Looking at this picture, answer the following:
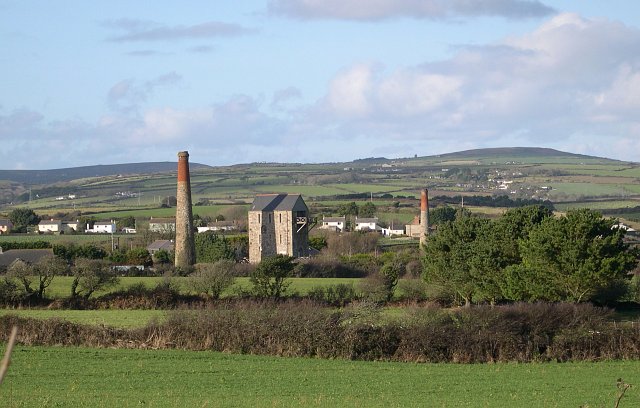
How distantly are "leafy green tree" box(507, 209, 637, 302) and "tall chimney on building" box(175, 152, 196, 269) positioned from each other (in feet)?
71.7

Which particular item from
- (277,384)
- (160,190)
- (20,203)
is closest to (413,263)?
(277,384)

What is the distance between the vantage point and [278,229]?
6334 cm

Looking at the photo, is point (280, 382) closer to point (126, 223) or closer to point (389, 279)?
point (389, 279)

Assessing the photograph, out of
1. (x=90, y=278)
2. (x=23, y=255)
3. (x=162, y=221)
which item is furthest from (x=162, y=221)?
(x=90, y=278)

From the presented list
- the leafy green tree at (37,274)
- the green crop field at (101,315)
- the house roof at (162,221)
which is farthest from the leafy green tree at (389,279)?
the house roof at (162,221)

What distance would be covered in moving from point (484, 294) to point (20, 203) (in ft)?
406

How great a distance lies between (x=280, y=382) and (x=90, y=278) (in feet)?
74.9

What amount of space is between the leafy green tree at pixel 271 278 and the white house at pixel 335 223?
4462cm

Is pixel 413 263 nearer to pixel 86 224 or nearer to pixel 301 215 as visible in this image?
Answer: pixel 301 215

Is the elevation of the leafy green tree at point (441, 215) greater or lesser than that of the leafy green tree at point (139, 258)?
greater

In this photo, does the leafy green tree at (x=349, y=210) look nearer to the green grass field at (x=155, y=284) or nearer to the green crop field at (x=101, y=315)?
the green grass field at (x=155, y=284)

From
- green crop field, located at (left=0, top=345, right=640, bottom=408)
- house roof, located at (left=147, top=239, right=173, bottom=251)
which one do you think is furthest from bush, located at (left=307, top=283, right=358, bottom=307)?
house roof, located at (left=147, top=239, right=173, bottom=251)

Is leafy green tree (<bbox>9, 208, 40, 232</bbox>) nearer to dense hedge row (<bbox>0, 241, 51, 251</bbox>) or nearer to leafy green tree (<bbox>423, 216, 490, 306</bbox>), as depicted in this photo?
dense hedge row (<bbox>0, 241, 51, 251</bbox>)

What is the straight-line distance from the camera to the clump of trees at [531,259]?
Result: 35531mm
